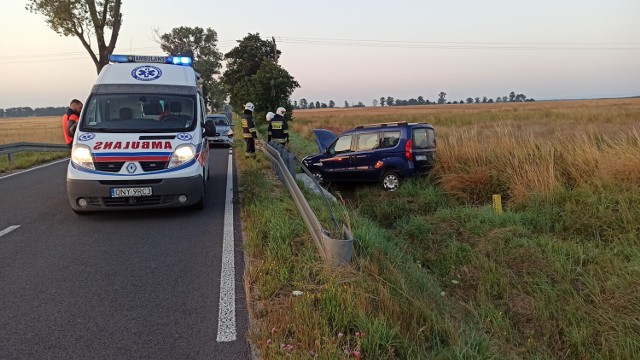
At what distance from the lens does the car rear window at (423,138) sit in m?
9.90

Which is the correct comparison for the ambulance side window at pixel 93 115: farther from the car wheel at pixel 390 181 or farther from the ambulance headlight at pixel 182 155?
the car wheel at pixel 390 181

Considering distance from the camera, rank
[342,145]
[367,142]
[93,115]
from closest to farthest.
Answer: [93,115]
[367,142]
[342,145]

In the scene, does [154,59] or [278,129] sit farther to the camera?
[278,129]

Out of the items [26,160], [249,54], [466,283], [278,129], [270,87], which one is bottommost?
[466,283]

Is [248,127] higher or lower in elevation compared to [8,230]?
higher

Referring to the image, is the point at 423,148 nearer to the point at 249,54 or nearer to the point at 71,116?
the point at 71,116

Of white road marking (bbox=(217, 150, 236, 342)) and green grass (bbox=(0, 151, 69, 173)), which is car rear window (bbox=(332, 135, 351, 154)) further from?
green grass (bbox=(0, 151, 69, 173))

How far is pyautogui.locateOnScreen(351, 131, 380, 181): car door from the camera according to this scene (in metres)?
Answer: 10.2

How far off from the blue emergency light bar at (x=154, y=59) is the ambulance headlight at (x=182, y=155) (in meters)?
2.88

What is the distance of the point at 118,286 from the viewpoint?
4.16 meters

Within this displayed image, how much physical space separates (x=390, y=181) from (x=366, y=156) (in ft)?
2.71

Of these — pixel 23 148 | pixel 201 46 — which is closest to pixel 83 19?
pixel 23 148

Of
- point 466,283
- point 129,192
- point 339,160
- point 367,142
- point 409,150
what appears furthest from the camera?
point 339,160

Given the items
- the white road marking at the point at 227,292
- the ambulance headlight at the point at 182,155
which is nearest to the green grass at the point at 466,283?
the white road marking at the point at 227,292
